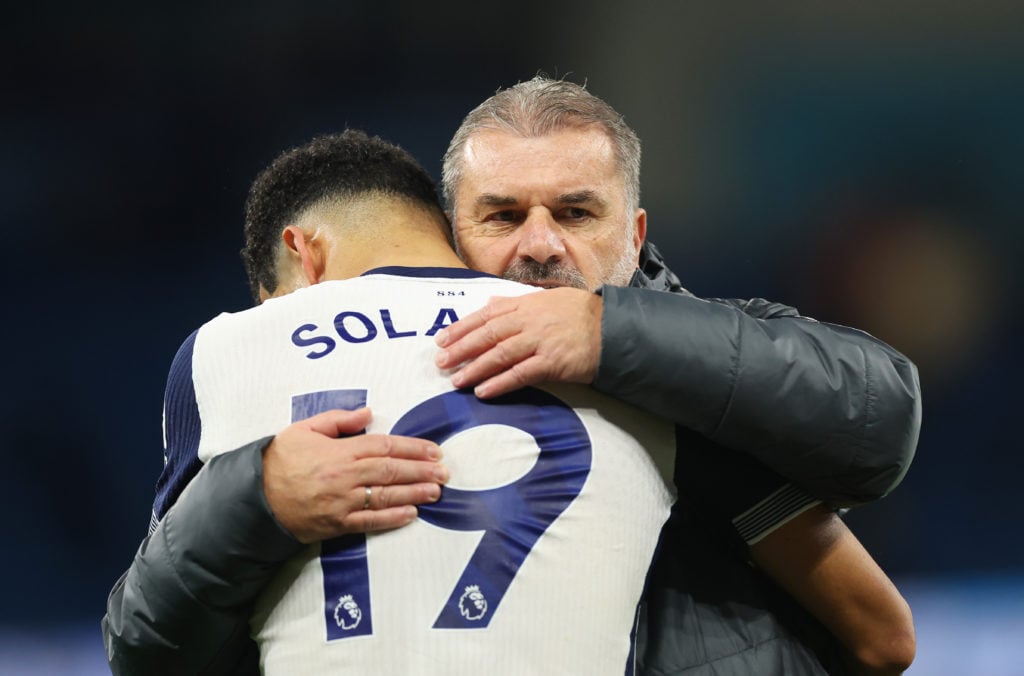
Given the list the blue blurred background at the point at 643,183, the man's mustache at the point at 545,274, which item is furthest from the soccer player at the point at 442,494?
the blue blurred background at the point at 643,183

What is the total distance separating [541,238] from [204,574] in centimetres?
76

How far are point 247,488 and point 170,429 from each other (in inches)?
8.0

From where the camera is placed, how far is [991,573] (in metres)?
2.95

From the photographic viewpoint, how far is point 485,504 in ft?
3.80

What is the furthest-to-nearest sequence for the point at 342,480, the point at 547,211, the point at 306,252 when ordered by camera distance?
1. the point at 547,211
2. the point at 306,252
3. the point at 342,480

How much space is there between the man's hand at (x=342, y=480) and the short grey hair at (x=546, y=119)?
2.49 feet

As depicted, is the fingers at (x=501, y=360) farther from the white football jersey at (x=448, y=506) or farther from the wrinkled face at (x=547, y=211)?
the wrinkled face at (x=547, y=211)

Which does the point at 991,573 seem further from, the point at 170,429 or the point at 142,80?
A: the point at 142,80

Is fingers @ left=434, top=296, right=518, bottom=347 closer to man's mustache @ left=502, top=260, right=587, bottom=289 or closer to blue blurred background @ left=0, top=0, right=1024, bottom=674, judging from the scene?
man's mustache @ left=502, top=260, right=587, bottom=289

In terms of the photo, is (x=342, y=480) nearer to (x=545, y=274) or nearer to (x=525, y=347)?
(x=525, y=347)

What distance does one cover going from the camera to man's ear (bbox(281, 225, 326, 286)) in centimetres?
158

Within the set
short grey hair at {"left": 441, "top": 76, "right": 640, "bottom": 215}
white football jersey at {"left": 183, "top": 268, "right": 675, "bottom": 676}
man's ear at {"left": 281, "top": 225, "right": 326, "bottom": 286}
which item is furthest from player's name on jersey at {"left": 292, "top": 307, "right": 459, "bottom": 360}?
short grey hair at {"left": 441, "top": 76, "right": 640, "bottom": 215}

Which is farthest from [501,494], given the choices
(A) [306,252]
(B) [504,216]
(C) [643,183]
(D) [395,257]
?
(C) [643,183]

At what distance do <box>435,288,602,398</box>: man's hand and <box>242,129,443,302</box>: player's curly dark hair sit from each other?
17.6 inches
